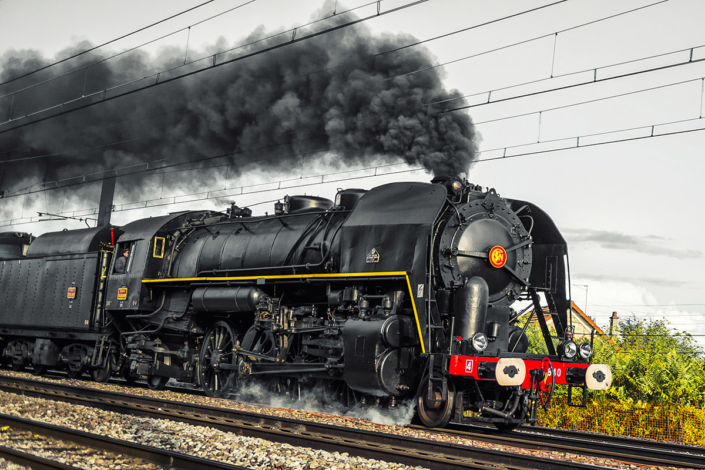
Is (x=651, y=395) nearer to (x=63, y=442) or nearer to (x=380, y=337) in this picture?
(x=380, y=337)

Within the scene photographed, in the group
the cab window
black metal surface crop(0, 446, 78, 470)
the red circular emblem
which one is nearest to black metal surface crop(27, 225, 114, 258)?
the cab window

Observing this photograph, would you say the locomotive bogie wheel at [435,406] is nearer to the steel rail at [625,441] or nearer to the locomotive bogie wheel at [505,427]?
the locomotive bogie wheel at [505,427]

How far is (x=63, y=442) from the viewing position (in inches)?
275

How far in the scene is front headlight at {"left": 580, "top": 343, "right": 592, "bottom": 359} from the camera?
9219 millimetres

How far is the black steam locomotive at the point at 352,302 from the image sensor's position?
8.30 metres

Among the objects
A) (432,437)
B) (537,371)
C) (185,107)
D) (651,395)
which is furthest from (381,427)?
(185,107)

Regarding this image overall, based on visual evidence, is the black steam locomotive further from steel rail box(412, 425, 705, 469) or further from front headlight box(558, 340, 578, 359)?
steel rail box(412, 425, 705, 469)

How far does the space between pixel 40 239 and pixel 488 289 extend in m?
12.3

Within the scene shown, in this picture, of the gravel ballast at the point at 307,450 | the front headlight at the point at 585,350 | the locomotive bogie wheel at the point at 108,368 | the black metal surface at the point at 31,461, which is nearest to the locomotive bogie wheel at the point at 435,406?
the gravel ballast at the point at 307,450

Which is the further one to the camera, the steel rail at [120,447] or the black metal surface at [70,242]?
the black metal surface at [70,242]

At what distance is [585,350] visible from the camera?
364 inches

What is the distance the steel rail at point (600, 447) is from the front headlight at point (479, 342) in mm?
1128

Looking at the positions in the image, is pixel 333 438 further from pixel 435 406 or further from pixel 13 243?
pixel 13 243

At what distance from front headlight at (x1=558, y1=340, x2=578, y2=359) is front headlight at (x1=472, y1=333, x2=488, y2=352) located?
1603 mm
